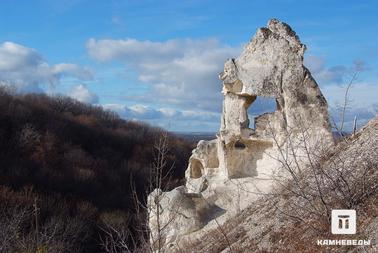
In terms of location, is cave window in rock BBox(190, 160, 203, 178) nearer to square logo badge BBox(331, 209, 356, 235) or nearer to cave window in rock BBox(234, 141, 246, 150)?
cave window in rock BBox(234, 141, 246, 150)

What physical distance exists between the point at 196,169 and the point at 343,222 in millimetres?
7242

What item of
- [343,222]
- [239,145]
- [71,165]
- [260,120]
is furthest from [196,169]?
[71,165]

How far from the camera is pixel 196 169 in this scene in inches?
543

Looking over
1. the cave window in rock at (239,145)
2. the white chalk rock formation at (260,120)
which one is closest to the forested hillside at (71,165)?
the white chalk rock formation at (260,120)

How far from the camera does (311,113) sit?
10820mm

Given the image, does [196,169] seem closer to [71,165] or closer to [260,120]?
[260,120]

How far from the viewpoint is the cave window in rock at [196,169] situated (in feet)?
44.9

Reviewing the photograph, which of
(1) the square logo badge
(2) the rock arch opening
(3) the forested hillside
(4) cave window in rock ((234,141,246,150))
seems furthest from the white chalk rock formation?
(3) the forested hillside

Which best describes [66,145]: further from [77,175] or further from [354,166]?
[354,166]

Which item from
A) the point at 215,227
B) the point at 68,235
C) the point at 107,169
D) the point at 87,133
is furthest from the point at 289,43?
the point at 87,133

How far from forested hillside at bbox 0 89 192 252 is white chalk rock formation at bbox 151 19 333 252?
42.6ft

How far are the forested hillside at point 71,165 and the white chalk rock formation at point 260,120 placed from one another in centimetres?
1297

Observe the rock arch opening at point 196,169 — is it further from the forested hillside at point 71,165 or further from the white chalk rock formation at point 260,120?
the forested hillside at point 71,165

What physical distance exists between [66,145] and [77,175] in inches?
317
